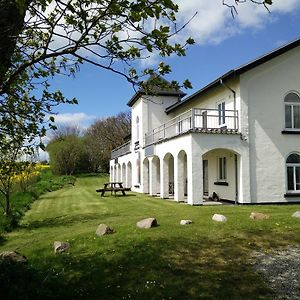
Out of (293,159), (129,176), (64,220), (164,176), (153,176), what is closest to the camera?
(64,220)

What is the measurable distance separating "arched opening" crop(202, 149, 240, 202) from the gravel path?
35.7 feet

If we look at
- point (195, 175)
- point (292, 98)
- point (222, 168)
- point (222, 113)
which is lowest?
point (195, 175)

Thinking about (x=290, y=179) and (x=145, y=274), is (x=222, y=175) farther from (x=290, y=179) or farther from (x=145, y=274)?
(x=145, y=274)

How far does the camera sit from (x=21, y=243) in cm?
1108

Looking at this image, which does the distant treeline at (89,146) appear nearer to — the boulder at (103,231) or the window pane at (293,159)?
the window pane at (293,159)

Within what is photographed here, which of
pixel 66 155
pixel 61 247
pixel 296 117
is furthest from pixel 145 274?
pixel 66 155

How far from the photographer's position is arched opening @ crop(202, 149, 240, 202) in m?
20.1

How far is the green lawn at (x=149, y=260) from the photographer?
644 cm

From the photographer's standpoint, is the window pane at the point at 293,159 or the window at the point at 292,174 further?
the window pane at the point at 293,159

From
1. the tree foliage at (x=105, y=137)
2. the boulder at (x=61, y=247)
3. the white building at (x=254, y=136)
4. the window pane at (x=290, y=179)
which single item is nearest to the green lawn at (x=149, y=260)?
the boulder at (x=61, y=247)

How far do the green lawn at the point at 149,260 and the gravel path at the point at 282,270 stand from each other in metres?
0.20

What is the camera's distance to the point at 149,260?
8352 millimetres

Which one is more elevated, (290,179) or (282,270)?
(290,179)

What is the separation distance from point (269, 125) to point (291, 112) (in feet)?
4.82
